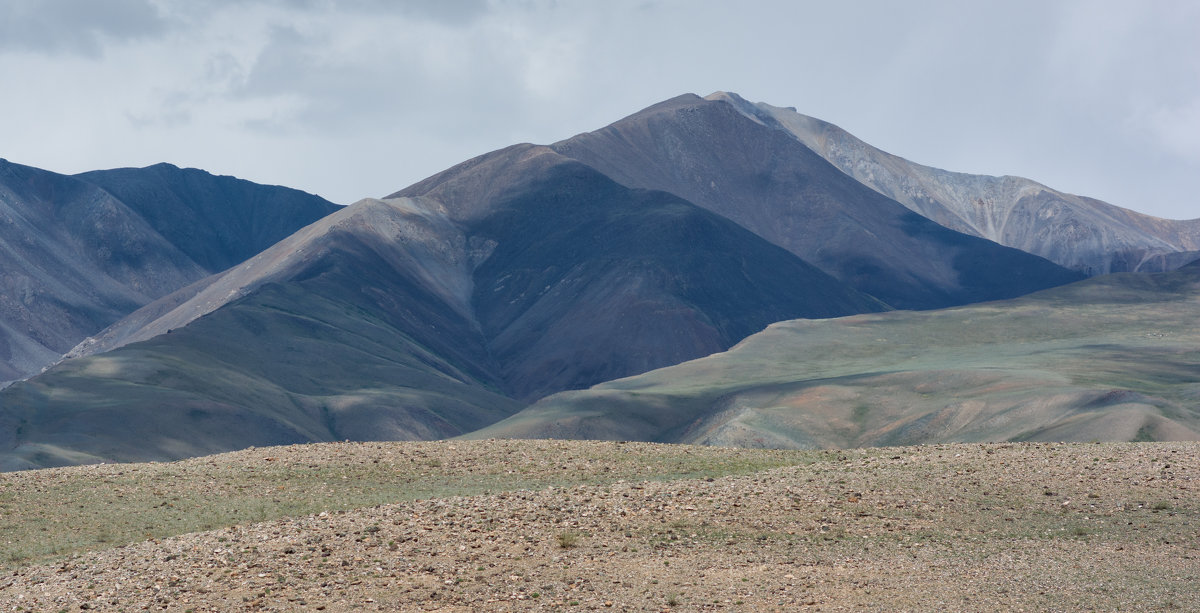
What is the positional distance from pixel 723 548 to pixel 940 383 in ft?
307

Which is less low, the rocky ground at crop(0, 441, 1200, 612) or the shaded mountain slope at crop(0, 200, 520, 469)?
the shaded mountain slope at crop(0, 200, 520, 469)

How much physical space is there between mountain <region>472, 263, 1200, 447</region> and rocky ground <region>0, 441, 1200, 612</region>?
56.7 metres

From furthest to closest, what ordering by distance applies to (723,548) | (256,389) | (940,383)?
1. (256,389)
2. (940,383)
3. (723,548)

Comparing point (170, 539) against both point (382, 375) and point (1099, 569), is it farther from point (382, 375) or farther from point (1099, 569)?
Answer: point (382, 375)

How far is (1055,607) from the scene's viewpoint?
2088 cm

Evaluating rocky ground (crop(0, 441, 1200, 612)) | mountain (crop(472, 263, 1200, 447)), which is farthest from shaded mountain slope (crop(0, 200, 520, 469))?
rocky ground (crop(0, 441, 1200, 612))

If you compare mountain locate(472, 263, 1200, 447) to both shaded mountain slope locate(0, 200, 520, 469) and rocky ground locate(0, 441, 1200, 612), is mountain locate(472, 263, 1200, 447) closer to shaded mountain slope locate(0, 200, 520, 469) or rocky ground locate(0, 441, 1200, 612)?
shaded mountain slope locate(0, 200, 520, 469)

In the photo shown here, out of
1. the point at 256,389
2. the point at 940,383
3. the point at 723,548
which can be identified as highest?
the point at 256,389

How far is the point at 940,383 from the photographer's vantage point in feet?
373

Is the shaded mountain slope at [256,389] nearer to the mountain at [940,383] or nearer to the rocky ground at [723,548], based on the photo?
the mountain at [940,383]

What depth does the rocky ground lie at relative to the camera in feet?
72.5

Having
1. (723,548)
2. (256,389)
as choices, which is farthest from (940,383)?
(723,548)

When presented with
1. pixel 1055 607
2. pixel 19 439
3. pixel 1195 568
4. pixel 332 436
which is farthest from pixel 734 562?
pixel 332 436

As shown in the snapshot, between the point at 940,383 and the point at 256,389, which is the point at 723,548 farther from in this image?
the point at 256,389
